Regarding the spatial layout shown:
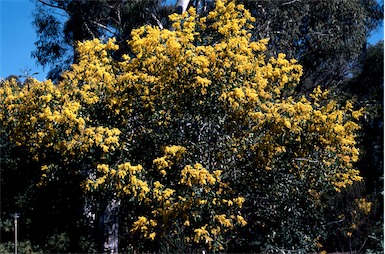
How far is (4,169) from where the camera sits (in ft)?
30.1

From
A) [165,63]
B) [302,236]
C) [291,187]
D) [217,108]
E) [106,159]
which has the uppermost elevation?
[165,63]

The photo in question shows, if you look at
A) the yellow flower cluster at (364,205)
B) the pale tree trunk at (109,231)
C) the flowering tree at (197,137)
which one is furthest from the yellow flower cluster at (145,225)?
the yellow flower cluster at (364,205)

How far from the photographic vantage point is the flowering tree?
229 inches

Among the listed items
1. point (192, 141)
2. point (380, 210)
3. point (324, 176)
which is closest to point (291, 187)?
point (324, 176)

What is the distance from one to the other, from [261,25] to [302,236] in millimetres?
5431

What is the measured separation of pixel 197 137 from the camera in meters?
6.34

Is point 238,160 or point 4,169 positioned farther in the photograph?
point 4,169

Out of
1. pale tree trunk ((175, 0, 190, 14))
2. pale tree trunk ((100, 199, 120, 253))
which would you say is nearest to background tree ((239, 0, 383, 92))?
pale tree trunk ((175, 0, 190, 14))

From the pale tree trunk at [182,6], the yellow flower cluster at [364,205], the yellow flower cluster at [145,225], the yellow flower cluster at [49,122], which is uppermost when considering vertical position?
the pale tree trunk at [182,6]

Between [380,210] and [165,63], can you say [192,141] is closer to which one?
[165,63]

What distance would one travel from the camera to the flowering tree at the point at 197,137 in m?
5.81

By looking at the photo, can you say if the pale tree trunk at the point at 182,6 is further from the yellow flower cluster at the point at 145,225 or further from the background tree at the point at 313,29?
the yellow flower cluster at the point at 145,225

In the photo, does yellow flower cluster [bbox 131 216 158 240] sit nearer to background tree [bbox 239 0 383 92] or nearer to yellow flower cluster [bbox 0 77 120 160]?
yellow flower cluster [bbox 0 77 120 160]

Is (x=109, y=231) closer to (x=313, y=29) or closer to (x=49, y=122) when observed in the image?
(x=49, y=122)
